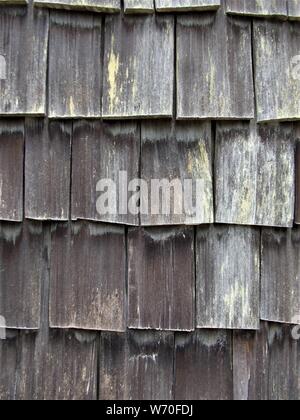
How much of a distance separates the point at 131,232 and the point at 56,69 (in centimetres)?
51

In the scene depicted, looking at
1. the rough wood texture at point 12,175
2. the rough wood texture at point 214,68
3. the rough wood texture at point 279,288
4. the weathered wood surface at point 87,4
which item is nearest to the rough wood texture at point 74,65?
the weathered wood surface at point 87,4

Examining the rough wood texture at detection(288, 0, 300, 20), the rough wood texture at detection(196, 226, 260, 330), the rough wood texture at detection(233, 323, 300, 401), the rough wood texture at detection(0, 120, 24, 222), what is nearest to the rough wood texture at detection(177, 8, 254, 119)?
the rough wood texture at detection(288, 0, 300, 20)

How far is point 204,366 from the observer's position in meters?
1.48

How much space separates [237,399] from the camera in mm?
1490

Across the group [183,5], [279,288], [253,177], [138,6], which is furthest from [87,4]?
[279,288]

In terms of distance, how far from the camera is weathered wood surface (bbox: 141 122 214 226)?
1448 mm

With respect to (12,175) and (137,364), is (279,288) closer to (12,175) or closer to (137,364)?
(137,364)

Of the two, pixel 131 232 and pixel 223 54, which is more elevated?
pixel 223 54

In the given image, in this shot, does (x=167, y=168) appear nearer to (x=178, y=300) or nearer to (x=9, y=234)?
(x=178, y=300)

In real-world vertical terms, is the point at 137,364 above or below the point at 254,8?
below

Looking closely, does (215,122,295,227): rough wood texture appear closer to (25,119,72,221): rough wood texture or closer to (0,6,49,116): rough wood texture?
(25,119,72,221): rough wood texture

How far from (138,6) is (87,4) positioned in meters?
0.14

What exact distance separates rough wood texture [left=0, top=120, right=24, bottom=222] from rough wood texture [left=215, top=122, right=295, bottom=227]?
0.56 meters
